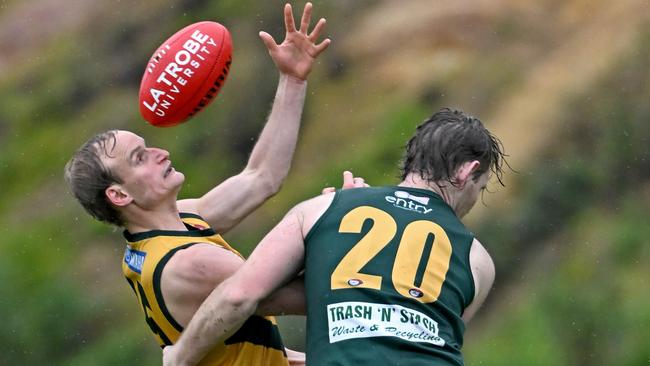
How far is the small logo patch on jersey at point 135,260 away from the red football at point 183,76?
519 millimetres

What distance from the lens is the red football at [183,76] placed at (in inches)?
158

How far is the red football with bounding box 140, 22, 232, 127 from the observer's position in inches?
158

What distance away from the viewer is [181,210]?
4.03 metres

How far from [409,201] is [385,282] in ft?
0.89

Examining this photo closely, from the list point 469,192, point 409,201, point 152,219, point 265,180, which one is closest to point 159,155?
point 152,219

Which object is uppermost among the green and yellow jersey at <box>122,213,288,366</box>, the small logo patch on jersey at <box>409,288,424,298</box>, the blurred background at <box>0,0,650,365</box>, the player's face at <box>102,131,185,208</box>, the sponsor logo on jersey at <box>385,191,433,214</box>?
the sponsor logo on jersey at <box>385,191,433,214</box>

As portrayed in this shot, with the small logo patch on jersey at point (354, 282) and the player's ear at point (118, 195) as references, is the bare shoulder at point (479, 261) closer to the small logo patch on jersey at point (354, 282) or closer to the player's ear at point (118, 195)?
the small logo patch on jersey at point (354, 282)

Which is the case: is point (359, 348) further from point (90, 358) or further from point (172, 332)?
point (90, 358)

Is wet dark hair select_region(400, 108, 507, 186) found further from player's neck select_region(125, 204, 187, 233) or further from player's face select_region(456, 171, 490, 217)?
player's neck select_region(125, 204, 187, 233)

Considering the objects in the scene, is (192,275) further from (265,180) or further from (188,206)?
(265,180)

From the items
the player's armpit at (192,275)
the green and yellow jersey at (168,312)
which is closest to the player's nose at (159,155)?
the green and yellow jersey at (168,312)

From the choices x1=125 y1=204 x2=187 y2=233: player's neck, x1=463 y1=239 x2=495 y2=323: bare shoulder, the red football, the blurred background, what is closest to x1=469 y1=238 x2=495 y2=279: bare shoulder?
x1=463 y1=239 x2=495 y2=323: bare shoulder

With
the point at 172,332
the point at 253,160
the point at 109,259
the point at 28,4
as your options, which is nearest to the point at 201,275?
the point at 172,332

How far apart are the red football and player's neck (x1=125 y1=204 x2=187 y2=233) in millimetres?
399
